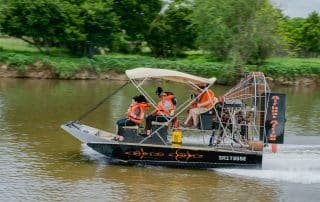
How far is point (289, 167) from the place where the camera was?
53.5 ft

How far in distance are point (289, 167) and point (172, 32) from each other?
4339 centimetres

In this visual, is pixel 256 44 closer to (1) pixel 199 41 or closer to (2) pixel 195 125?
(1) pixel 199 41

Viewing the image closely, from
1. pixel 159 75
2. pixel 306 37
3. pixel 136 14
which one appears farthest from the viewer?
pixel 306 37

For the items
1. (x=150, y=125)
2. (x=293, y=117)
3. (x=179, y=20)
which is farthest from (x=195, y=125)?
(x=179, y=20)

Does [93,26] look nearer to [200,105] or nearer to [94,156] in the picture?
[94,156]

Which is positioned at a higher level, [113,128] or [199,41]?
[199,41]

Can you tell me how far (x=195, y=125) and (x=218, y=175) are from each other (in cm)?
165

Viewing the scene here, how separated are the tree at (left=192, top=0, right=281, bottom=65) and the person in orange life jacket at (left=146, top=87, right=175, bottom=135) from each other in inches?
1228

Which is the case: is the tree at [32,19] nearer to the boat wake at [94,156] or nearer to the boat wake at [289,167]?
the boat wake at [94,156]

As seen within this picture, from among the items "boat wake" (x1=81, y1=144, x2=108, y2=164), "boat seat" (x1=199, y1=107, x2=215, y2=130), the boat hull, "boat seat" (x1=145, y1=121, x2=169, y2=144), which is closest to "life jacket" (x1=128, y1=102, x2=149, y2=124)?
"boat seat" (x1=145, y1=121, x2=169, y2=144)

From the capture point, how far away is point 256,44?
157 feet

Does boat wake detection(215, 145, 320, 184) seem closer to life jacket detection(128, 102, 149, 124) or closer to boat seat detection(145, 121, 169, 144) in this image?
boat seat detection(145, 121, 169, 144)

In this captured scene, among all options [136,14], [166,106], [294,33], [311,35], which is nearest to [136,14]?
[136,14]

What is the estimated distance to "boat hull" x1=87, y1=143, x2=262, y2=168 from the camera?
15625 mm
